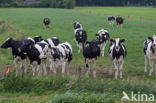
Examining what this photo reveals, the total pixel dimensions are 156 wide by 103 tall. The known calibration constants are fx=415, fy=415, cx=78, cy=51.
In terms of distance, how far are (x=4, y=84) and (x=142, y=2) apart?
12165 cm

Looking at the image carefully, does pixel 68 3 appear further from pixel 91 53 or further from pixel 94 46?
pixel 91 53

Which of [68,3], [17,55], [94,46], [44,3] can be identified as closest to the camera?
[94,46]

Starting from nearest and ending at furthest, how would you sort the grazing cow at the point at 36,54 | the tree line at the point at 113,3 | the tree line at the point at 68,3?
the grazing cow at the point at 36,54 < the tree line at the point at 68,3 < the tree line at the point at 113,3

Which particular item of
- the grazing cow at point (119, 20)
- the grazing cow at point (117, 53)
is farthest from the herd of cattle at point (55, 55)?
the grazing cow at point (119, 20)

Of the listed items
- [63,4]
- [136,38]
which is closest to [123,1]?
[63,4]

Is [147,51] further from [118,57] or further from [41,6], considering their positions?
[41,6]

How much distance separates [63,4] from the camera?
12050 cm

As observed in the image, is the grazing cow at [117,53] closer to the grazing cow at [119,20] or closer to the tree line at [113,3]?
the grazing cow at [119,20]

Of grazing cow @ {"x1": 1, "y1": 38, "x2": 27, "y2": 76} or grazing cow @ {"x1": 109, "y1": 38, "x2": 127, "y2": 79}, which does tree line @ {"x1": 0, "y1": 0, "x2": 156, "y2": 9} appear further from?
grazing cow @ {"x1": 109, "y1": 38, "x2": 127, "y2": 79}

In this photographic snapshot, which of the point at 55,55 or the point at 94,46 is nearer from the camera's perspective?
the point at 55,55

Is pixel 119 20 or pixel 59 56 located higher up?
pixel 59 56

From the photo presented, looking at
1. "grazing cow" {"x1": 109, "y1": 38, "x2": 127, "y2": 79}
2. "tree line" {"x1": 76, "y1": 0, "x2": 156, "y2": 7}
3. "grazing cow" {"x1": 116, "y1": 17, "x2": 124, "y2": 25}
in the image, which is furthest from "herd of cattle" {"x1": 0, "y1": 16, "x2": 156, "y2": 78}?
"tree line" {"x1": 76, "y1": 0, "x2": 156, "y2": 7}

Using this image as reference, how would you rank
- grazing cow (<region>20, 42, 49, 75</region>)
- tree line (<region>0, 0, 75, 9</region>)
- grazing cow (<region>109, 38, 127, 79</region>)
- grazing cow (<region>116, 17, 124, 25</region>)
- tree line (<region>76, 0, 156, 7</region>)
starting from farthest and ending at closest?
tree line (<region>76, 0, 156, 7</region>) → tree line (<region>0, 0, 75, 9</region>) → grazing cow (<region>116, 17, 124, 25</region>) → grazing cow (<region>109, 38, 127, 79</region>) → grazing cow (<region>20, 42, 49, 75</region>)

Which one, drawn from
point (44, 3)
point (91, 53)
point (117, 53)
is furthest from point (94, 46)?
point (44, 3)
